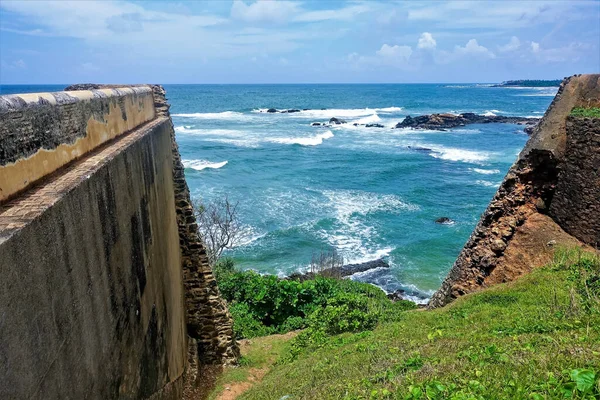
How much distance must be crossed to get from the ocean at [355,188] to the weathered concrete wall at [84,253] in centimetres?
1439

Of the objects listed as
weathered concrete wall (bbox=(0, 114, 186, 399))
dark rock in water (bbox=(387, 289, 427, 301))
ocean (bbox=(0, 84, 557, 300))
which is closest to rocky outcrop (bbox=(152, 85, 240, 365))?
weathered concrete wall (bbox=(0, 114, 186, 399))

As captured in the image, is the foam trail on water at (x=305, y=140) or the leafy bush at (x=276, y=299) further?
the foam trail on water at (x=305, y=140)

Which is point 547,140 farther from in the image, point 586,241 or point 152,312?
point 152,312

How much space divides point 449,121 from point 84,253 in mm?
65951

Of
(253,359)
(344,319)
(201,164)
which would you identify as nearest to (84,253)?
(344,319)

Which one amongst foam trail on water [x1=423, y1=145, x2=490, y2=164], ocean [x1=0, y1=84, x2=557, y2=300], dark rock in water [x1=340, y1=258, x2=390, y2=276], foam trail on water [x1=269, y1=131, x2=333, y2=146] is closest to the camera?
dark rock in water [x1=340, y1=258, x2=390, y2=276]

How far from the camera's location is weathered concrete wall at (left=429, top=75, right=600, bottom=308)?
413 inches

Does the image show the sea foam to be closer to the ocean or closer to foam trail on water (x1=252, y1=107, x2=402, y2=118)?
foam trail on water (x1=252, y1=107, x2=402, y2=118)

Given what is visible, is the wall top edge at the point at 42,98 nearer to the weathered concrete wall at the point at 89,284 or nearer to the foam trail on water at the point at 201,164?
the weathered concrete wall at the point at 89,284

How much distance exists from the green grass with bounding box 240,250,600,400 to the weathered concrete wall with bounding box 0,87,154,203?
3483mm

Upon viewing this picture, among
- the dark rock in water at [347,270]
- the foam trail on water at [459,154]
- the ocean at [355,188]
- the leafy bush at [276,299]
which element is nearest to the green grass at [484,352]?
the leafy bush at [276,299]

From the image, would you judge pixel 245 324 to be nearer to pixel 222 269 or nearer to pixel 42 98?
pixel 222 269

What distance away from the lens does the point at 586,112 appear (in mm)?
10859

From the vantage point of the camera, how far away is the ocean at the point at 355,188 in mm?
23016
